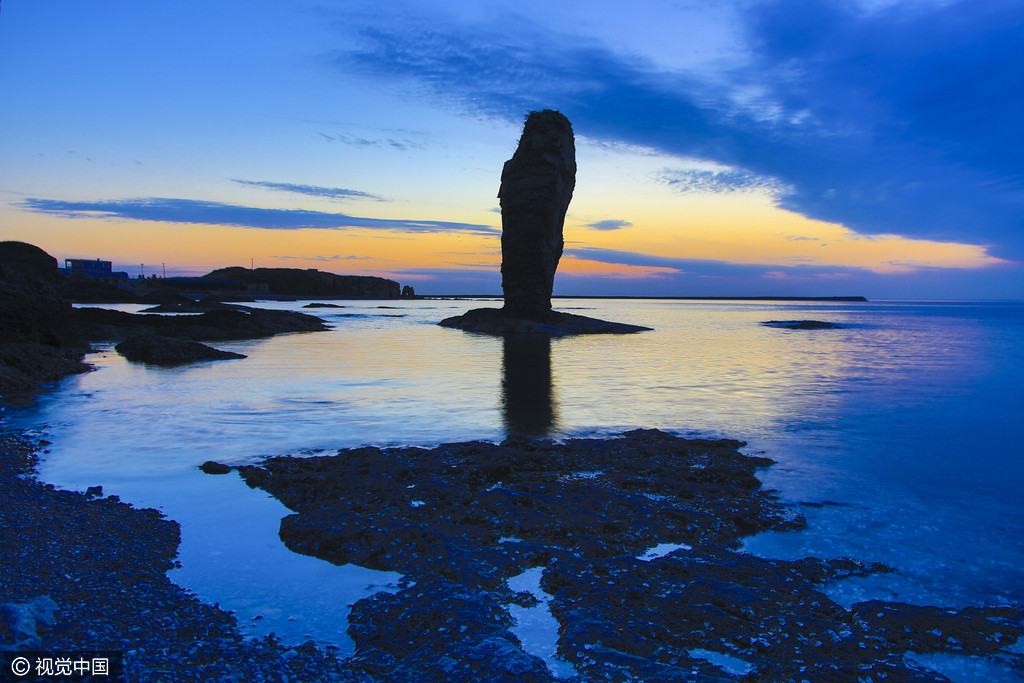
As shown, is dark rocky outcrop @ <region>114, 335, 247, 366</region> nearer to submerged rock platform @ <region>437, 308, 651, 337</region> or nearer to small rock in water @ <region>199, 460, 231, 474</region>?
small rock in water @ <region>199, 460, 231, 474</region>

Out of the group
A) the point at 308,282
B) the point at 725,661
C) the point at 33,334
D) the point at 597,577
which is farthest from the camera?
the point at 308,282

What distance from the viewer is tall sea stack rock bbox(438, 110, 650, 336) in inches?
1513

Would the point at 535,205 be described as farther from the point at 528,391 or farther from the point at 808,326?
the point at 808,326

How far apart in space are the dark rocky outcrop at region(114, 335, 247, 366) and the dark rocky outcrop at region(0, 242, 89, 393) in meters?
1.64

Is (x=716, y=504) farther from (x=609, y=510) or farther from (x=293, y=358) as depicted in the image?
(x=293, y=358)

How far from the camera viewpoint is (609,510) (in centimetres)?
650

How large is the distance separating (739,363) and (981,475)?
16.8 m

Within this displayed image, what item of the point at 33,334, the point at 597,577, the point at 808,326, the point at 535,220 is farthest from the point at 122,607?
the point at 808,326

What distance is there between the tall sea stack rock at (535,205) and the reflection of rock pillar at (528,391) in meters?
10.9

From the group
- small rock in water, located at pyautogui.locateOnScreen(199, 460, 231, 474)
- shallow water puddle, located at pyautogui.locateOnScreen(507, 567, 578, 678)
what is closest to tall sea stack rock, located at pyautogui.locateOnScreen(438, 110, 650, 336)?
small rock in water, located at pyautogui.locateOnScreen(199, 460, 231, 474)

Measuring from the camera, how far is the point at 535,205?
38.6 metres

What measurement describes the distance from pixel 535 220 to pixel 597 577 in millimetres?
35599

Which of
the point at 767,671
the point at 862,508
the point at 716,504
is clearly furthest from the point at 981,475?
the point at 767,671

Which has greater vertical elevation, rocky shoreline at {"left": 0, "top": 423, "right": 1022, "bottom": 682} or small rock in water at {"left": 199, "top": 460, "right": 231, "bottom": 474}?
rocky shoreline at {"left": 0, "top": 423, "right": 1022, "bottom": 682}
